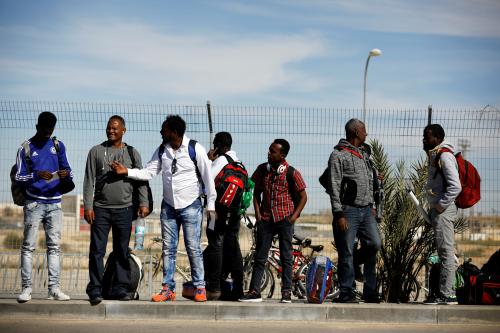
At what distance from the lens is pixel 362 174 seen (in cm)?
955

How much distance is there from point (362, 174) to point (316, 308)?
5.48 ft

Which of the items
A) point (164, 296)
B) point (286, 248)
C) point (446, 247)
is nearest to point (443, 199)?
point (446, 247)

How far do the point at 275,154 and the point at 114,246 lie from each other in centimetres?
217

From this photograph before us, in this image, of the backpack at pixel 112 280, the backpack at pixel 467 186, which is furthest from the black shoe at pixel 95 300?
the backpack at pixel 467 186

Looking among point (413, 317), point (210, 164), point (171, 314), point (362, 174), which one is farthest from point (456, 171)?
point (171, 314)

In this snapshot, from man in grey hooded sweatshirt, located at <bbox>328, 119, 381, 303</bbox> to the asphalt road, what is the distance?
84 centimetres

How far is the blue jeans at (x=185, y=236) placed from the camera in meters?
9.23

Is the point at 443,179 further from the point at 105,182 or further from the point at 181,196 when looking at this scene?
the point at 105,182

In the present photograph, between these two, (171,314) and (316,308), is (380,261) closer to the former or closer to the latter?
(316,308)

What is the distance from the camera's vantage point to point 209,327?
8.44 meters

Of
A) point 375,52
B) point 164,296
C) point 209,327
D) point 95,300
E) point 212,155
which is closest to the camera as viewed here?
point 209,327

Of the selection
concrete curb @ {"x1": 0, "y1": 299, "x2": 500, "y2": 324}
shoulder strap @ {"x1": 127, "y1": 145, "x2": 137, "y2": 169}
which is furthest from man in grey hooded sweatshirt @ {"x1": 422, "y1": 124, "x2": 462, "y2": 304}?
shoulder strap @ {"x1": 127, "y1": 145, "x2": 137, "y2": 169}

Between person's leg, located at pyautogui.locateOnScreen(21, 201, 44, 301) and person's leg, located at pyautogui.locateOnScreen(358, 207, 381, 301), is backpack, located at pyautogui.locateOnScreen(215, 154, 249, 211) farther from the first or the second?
person's leg, located at pyautogui.locateOnScreen(21, 201, 44, 301)

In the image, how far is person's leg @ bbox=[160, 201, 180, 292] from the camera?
363 inches
